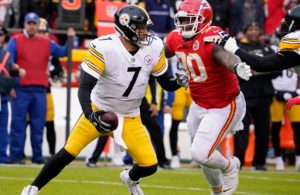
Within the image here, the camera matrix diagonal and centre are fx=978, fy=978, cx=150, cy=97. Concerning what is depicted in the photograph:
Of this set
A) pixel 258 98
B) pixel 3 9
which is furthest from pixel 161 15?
pixel 258 98

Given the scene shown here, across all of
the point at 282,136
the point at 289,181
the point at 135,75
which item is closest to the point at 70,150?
the point at 135,75

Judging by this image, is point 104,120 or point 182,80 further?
point 182,80

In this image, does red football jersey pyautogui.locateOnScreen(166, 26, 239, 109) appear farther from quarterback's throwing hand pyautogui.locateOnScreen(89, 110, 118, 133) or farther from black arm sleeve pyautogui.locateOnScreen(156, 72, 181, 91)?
quarterback's throwing hand pyautogui.locateOnScreen(89, 110, 118, 133)

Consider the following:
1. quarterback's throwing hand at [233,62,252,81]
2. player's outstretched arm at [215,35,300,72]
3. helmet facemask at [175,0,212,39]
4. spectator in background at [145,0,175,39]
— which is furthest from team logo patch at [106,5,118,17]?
quarterback's throwing hand at [233,62,252,81]

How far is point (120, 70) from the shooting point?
8203 mm

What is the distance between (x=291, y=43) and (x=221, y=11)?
289 inches

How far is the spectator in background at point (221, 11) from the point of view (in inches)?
603

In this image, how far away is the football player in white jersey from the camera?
26.6 ft

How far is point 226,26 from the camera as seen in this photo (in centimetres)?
1555

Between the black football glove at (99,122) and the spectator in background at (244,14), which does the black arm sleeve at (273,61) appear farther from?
the spectator in background at (244,14)

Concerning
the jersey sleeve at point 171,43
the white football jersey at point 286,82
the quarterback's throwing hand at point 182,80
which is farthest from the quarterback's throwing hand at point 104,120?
the white football jersey at point 286,82

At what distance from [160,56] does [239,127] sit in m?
1.11

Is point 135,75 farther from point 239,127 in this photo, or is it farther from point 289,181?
point 289,181

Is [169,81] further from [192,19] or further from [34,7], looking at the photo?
[34,7]
